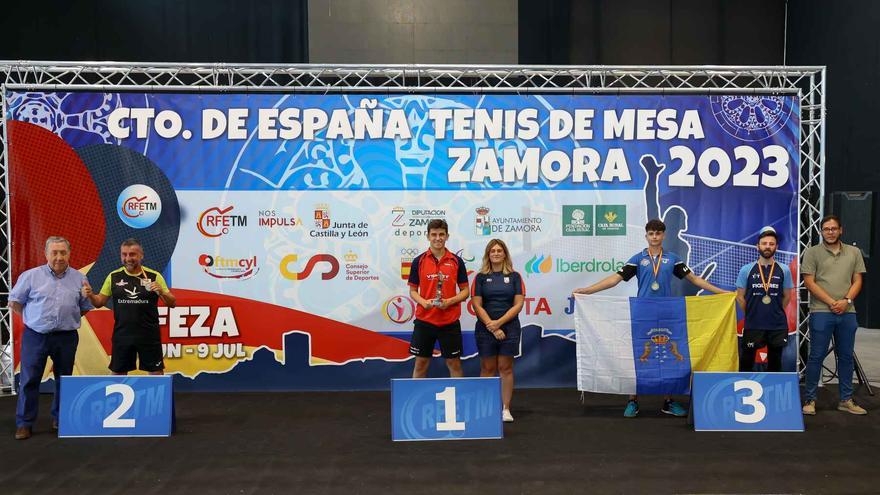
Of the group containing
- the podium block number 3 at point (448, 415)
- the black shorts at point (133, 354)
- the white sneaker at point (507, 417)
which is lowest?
the white sneaker at point (507, 417)

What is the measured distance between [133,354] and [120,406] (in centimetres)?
57

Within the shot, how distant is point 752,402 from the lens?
552 cm

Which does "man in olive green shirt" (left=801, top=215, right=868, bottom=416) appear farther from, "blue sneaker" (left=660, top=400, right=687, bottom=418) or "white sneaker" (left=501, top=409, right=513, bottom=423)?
"white sneaker" (left=501, top=409, right=513, bottom=423)

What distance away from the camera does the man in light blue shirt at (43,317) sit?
215 inches

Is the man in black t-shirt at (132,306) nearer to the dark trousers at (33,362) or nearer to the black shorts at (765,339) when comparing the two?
the dark trousers at (33,362)

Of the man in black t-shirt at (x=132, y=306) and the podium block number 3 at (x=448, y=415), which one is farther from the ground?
the man in black t-shirt at (x=132, y=306)

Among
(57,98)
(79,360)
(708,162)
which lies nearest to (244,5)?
(57,98)

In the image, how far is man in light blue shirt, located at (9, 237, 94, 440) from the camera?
17.9ft

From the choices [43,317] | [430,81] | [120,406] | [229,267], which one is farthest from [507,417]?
[43,317]

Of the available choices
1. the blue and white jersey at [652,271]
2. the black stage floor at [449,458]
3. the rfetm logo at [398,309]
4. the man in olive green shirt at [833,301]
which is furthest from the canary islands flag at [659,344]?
the rfetm logo at [398,309]

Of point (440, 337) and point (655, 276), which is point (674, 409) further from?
point (440, 337)

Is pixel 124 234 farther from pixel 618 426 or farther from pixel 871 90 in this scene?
pixel 871 90

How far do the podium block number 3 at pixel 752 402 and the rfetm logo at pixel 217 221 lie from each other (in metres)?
4.54

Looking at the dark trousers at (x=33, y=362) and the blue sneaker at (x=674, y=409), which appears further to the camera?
the blue sneaker at (x=674, y=409)
